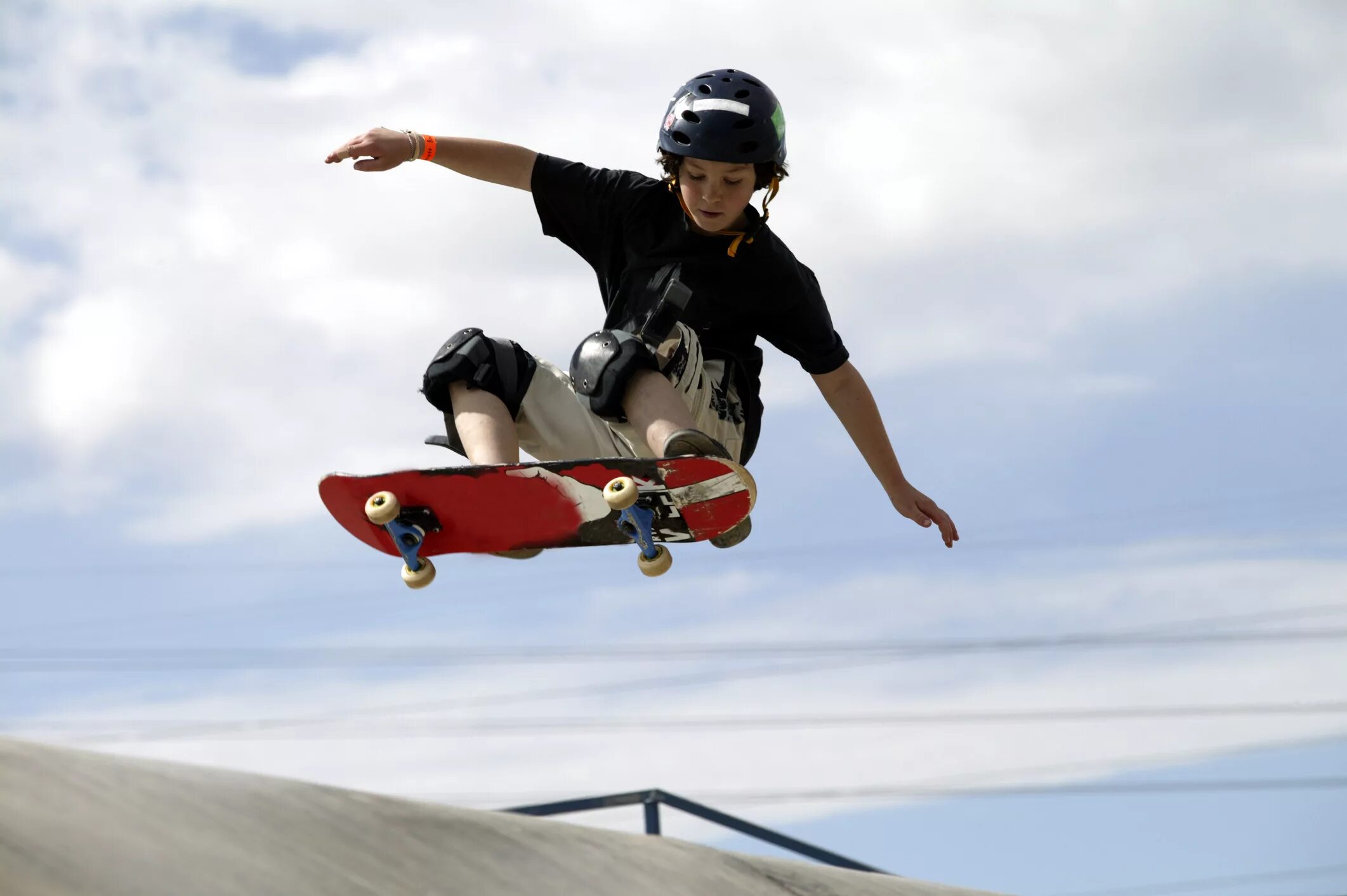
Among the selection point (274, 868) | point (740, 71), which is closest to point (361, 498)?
point (740, 71)

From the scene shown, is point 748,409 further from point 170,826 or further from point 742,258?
point 170,826

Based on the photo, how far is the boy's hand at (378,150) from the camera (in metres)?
5.98

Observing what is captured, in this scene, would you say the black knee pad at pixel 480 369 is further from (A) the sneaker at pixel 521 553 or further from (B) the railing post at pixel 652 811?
(B) the railing post at pixel 652 811

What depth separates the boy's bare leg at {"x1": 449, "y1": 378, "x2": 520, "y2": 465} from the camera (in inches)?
231

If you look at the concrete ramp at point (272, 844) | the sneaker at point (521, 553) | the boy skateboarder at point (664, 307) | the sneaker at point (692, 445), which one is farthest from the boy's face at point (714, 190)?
the concrete ramp at point (272, 844)

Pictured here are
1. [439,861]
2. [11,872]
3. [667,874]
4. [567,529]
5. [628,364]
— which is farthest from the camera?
[567,529]

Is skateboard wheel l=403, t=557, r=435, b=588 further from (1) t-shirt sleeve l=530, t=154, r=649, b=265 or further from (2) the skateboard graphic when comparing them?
(1) t-shirt sleeve l=530, t=154, r=649, b=265

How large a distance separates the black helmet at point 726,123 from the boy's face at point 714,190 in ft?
0.13

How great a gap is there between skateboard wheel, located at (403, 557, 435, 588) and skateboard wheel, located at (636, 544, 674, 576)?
90 centimetres

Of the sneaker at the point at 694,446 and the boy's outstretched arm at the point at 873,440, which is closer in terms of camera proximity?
the sneaker at the point at 694,446

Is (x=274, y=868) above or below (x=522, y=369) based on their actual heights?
below

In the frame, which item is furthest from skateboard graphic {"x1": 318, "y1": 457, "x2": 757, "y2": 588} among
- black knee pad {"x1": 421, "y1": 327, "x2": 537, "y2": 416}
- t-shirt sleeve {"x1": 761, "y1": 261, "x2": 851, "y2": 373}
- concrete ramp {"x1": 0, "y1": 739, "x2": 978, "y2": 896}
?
concrete ramp {"x1": 0, "y1": 739, "x2": 978, "y2": 896}

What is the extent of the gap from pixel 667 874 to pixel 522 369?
111 inches

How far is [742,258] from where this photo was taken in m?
5.94
